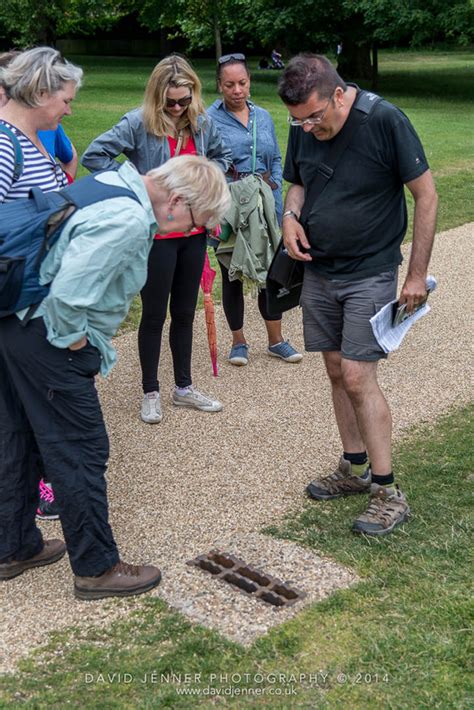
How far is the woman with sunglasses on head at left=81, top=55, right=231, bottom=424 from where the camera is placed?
5.39 metres

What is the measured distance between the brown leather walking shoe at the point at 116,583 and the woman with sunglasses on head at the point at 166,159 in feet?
6.32

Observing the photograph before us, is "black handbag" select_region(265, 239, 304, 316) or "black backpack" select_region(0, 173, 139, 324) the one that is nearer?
"black backpack" select_region(0, 173, 139, 324)

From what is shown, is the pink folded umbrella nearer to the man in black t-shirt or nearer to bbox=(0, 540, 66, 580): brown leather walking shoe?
the man in black t-shirt

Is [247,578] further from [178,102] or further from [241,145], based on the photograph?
[241,145]

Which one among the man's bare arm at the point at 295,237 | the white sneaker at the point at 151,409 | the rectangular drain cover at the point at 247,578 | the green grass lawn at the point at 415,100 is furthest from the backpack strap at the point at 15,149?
the green grass lawn at the point at 415,100

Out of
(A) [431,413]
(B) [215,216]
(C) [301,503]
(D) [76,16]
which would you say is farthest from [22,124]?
(D) [76,16]

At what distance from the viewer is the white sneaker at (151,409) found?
580 centimetres

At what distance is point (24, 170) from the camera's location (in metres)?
4.13

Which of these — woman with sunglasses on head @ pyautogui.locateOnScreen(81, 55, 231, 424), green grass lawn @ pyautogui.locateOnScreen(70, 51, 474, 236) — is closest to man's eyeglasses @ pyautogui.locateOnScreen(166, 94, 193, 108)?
woman with sunglasses on head @ pyautogui.locateOnScreen(81, 55, 231, 424)

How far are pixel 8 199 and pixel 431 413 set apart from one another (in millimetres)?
3141

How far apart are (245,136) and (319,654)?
155 inches

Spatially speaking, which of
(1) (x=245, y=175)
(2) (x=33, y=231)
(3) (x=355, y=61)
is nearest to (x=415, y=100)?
(3) (x=355, y=61)

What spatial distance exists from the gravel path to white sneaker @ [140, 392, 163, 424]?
0.07 metres

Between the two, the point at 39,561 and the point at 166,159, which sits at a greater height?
the point at 166,159
